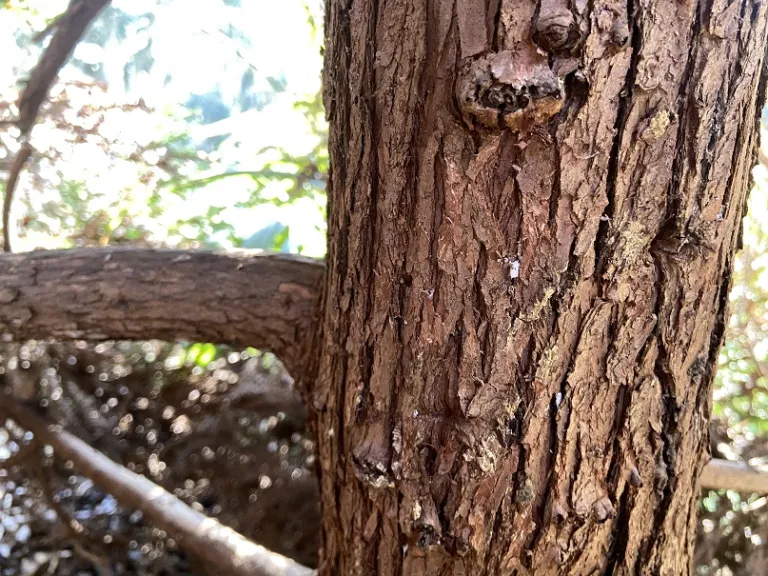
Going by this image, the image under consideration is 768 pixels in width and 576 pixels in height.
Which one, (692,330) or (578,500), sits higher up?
(692,330)

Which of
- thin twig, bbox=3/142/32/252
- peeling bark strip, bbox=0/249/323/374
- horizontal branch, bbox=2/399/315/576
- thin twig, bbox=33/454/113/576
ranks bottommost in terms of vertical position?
thin twig, bbox=33/454/113/576

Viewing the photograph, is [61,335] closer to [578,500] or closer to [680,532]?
[578,500]

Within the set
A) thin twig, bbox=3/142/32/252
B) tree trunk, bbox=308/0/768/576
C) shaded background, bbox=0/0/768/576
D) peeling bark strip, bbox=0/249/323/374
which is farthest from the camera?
shaded background, bbox=0/0/768/576

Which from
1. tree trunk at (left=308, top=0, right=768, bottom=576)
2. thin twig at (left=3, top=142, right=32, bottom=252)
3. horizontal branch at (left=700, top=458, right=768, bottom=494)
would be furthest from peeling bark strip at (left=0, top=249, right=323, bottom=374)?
horizontal branch at (left=700, top=458, right=768, bottom=494)

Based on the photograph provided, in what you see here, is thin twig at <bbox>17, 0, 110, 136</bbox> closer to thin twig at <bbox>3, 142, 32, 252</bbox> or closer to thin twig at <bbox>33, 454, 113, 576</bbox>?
thin twig at <bbox>3, 142, 32, 252</bbox>

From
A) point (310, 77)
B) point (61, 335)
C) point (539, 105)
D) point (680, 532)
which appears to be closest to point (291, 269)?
point (61, 335)

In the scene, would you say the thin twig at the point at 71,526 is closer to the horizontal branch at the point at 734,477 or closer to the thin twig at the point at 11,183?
the thin twig at the point at 11,183
